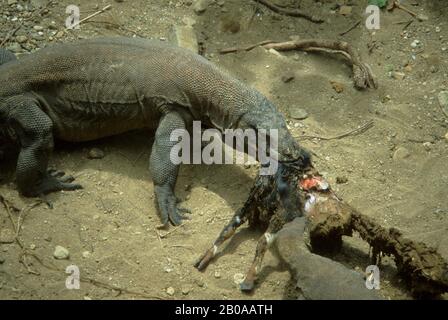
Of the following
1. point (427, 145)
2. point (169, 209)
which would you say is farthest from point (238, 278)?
point (427, 145)

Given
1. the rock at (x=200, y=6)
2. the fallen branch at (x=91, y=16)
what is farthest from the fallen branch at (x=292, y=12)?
the fallen branch at (x=91, y=16)

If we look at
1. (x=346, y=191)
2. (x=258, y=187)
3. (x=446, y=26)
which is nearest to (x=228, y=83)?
(x=258, y=187)

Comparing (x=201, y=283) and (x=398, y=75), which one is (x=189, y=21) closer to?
(x=398, y=75)

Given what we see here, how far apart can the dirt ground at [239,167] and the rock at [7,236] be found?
43mm

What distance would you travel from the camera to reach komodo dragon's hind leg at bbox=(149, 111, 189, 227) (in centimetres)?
554

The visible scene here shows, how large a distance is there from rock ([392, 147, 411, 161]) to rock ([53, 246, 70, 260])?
135 inches

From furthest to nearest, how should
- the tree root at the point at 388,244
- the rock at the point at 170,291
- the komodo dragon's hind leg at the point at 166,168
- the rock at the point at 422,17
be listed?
the rock at the point at 422,17, the komodo dragon's hind leg at the point at 166,168, the rock at the point at 170,291, the tree root at the point at 388,244

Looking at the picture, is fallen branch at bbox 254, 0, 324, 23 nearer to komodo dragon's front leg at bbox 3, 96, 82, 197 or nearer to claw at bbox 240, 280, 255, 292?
komodo dragon's front leg at bbox 3, 96, 82, 197

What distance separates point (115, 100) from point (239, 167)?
143 centimetres

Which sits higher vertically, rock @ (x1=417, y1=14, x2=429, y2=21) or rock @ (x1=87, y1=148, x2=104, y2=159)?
rock @ (x1=417, y1=14, x2=429, y2=21)

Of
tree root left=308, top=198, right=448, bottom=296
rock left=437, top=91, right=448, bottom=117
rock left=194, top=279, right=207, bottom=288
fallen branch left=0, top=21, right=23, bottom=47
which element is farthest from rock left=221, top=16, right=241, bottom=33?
rock left=194, top=279, right=207, bottom=288

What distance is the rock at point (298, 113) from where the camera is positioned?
21.8ft

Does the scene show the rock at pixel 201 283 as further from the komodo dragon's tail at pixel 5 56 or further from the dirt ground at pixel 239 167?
the komodo dragon's tail at pixel 5 56
